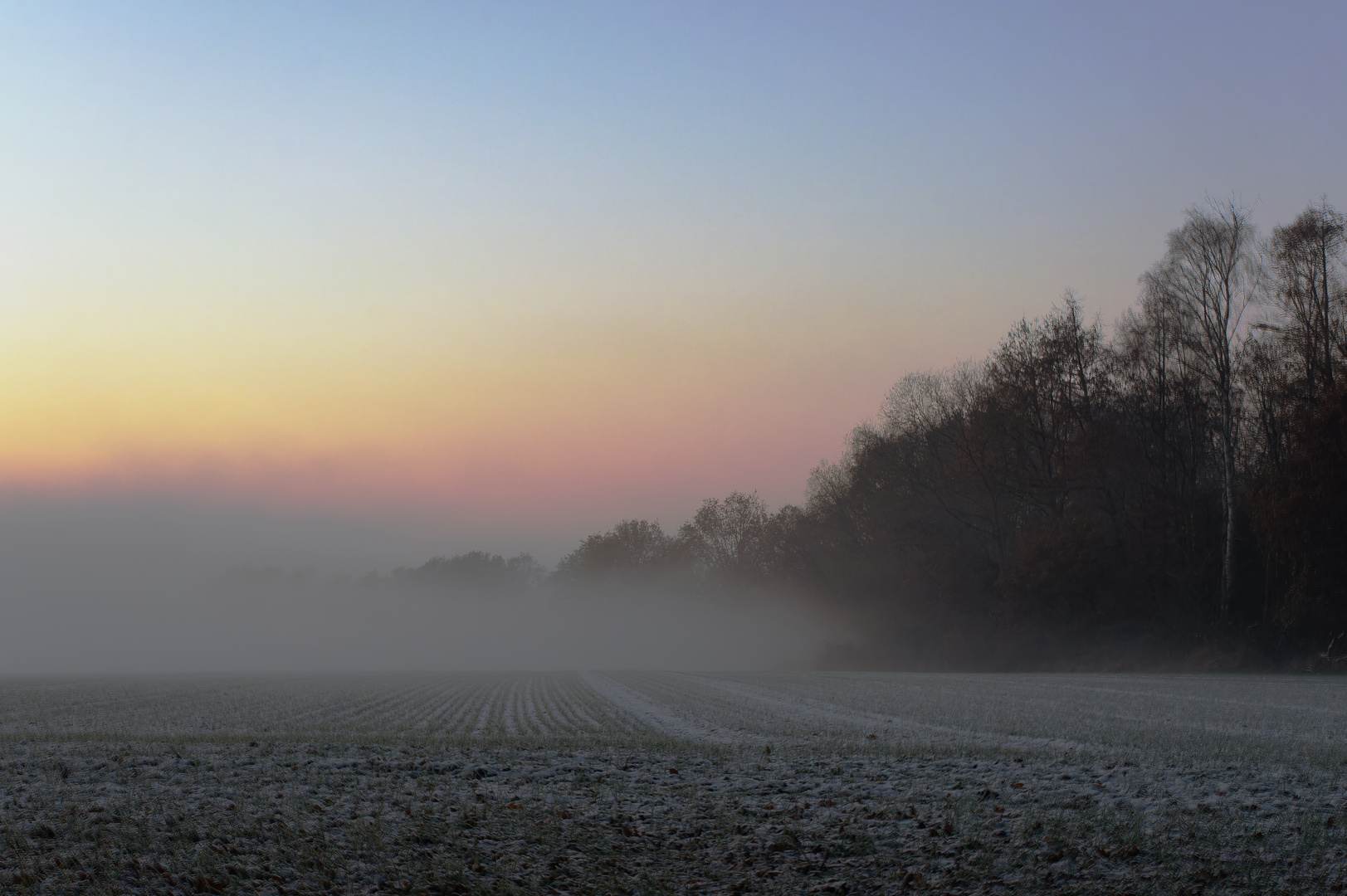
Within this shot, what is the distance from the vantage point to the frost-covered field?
7.64 metres

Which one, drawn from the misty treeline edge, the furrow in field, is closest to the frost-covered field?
the furrow in field

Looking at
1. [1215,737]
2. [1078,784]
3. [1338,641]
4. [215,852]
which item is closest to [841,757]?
[1078,784]

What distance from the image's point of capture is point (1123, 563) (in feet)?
156

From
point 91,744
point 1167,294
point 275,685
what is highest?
point 1167,294

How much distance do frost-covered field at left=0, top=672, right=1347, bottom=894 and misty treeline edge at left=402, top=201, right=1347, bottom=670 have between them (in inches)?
1020

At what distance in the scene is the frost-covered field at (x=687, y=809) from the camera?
25.1 ft

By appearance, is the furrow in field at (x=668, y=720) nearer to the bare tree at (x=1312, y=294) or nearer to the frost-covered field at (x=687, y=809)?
the frost-covered field at (x=687, y=809)

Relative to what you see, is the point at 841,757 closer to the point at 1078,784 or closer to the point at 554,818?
the point at 1078,784

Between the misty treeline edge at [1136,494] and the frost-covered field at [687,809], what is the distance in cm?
2591

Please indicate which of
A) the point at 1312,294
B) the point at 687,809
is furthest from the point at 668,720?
the point at 1312,294

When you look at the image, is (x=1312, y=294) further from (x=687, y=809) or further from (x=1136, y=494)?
(x=687, y=809)

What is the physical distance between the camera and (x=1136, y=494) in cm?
4972

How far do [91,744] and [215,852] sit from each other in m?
9.14

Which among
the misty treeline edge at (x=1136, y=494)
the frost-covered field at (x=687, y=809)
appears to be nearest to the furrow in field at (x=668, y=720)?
the frost-covered field at (x=687, y=809)
